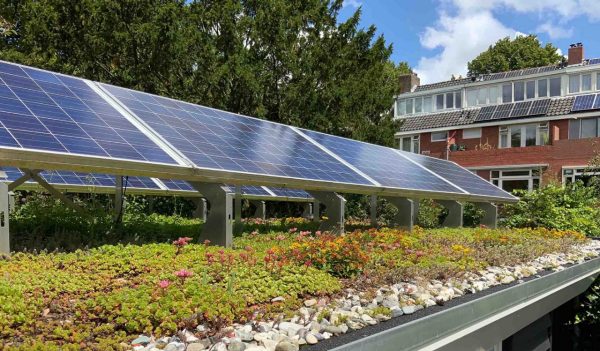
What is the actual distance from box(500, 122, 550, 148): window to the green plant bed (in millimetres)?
32840

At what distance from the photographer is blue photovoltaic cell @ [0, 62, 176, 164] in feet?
19.5

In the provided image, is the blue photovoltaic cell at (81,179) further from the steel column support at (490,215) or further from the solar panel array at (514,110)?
the solar panel array at (514,110)

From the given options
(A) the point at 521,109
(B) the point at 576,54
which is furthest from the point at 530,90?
(B) the point at 576,54

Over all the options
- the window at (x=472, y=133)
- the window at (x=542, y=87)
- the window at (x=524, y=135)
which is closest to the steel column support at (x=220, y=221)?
the window at (x=524, y=135)

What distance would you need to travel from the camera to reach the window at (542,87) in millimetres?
38781

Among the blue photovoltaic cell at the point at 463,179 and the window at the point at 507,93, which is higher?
the window at the point at 507,93

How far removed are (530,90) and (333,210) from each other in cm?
3483

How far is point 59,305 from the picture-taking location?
416 cm

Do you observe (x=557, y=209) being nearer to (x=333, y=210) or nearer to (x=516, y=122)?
(x=333, y=210)

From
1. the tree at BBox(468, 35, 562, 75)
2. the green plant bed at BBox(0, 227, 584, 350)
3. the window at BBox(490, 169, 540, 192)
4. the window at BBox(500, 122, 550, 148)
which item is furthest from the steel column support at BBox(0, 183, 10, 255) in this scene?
the tree at BBox(468, 35, 562, 75)

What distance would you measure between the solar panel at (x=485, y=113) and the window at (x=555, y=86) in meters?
4.43

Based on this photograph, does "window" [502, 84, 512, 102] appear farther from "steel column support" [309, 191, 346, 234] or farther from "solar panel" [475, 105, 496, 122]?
"steel column support" [309, 191, 346, 234]

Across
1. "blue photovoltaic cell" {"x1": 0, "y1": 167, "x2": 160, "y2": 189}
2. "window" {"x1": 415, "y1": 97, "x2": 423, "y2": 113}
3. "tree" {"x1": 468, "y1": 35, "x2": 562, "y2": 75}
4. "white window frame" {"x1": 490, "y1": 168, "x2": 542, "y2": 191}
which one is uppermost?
"tree" {"x1": 468, "y1": 35, "x2": 562, "y2": 75}

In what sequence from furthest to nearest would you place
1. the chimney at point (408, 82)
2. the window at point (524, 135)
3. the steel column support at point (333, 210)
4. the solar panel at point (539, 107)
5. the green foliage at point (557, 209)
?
the chimney at point (408, 82) < the solar panel at point (539, 107) < the window at point (524, 135) < the green foliage at point (557, 209) < the steel column support at point (333, 210)
